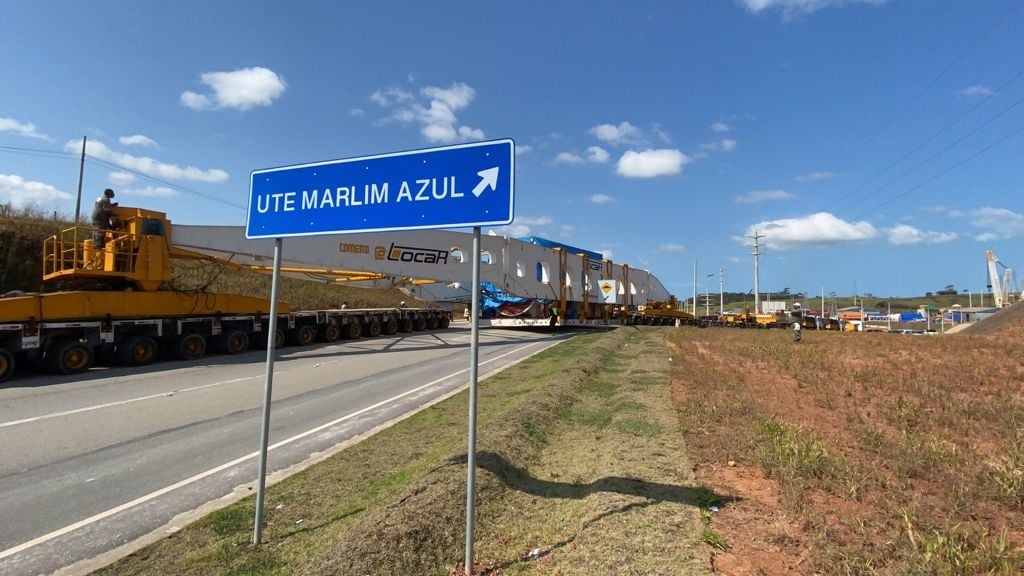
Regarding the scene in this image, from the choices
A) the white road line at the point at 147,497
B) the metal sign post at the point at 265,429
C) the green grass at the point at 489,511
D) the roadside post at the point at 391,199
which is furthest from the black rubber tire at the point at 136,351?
the metal sign post at the point at 265,429

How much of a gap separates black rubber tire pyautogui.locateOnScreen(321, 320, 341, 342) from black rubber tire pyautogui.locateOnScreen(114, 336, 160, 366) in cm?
745

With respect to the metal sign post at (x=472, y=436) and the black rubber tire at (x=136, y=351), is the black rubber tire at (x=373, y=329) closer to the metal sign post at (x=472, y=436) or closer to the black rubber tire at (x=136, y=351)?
the black rubber tire at (x=136, y=351)

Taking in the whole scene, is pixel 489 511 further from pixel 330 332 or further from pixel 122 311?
pixel 330 332

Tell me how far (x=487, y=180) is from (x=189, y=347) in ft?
54.9

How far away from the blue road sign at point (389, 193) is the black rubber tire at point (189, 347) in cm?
1455

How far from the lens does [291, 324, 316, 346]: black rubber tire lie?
21492 mm

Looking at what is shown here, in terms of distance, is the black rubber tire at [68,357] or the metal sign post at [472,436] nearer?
the metal sign post at [472,436]

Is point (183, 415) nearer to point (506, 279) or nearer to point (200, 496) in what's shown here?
point (200, 496)

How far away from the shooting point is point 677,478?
480 cm

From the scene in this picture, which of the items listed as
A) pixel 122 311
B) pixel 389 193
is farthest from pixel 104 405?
pixel 389 193

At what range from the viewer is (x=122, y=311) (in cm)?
1519

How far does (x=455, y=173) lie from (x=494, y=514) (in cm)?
261

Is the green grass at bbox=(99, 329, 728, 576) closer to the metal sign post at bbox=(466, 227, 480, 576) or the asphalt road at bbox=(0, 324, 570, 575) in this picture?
the metal sign post at bbox=(466, 227, 480, 576)

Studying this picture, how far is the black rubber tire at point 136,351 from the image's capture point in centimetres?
1509
